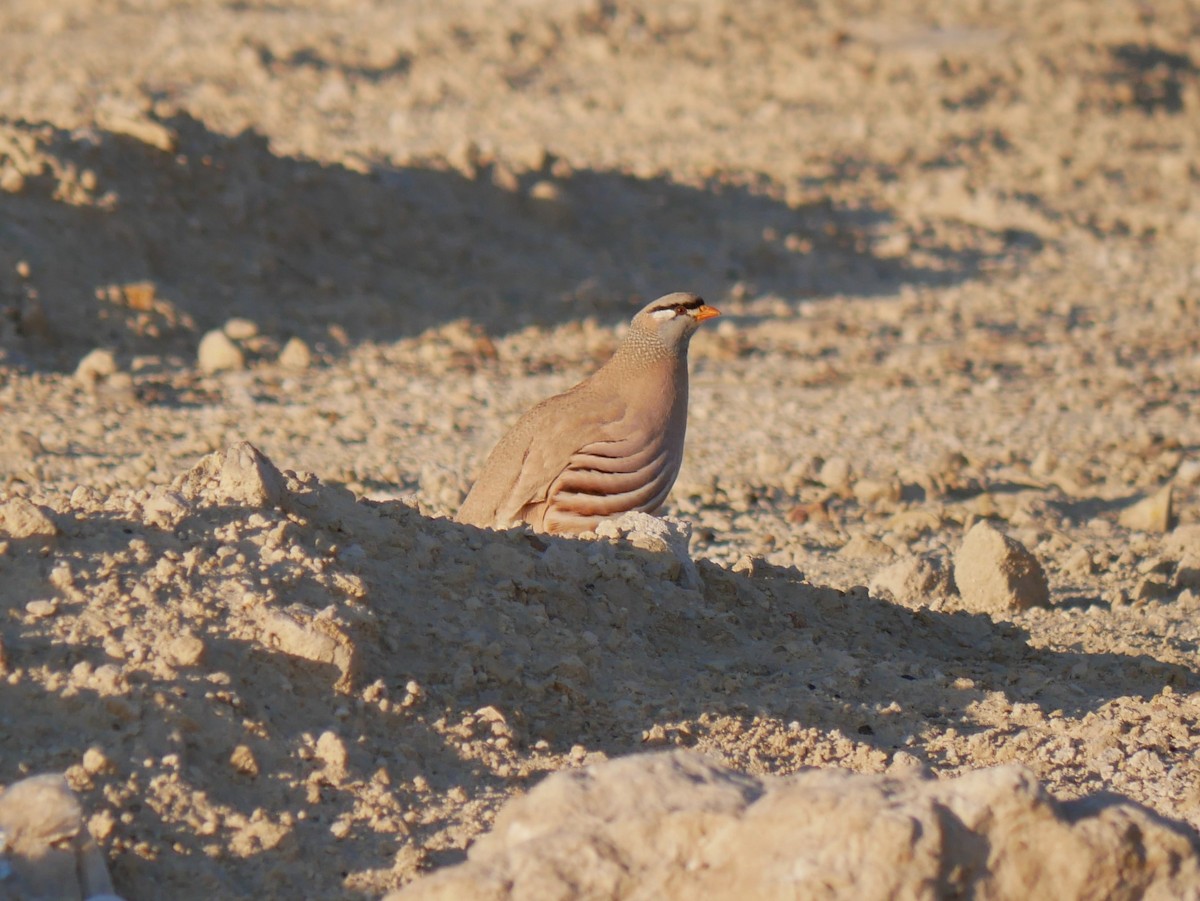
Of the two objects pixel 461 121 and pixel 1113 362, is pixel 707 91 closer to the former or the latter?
pixel 461 121

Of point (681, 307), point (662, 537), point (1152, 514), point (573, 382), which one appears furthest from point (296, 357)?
point (662, 537)

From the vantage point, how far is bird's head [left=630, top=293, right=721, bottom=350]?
23.1ft

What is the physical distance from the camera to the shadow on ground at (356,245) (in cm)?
1091

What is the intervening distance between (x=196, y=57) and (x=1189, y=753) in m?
13.8

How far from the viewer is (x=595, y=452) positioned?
21.8ft

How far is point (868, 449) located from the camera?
9.52m

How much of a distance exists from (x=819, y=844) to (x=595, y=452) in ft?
12.0

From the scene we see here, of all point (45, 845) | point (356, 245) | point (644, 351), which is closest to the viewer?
point (45, 845)

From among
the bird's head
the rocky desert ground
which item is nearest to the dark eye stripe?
the bird's head

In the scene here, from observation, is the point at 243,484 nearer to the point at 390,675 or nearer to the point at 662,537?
the point at 390,675

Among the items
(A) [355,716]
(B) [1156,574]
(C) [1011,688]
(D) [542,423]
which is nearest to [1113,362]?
(B) [1156,574]

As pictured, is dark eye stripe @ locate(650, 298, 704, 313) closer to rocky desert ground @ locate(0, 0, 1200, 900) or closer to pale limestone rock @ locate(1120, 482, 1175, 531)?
rocky desert ground @ locate(0, 0, 1200, 900)

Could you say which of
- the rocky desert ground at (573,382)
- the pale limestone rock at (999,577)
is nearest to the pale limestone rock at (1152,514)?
the rocky desert ground at (573,382)

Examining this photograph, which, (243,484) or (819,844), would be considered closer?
(819,844)
